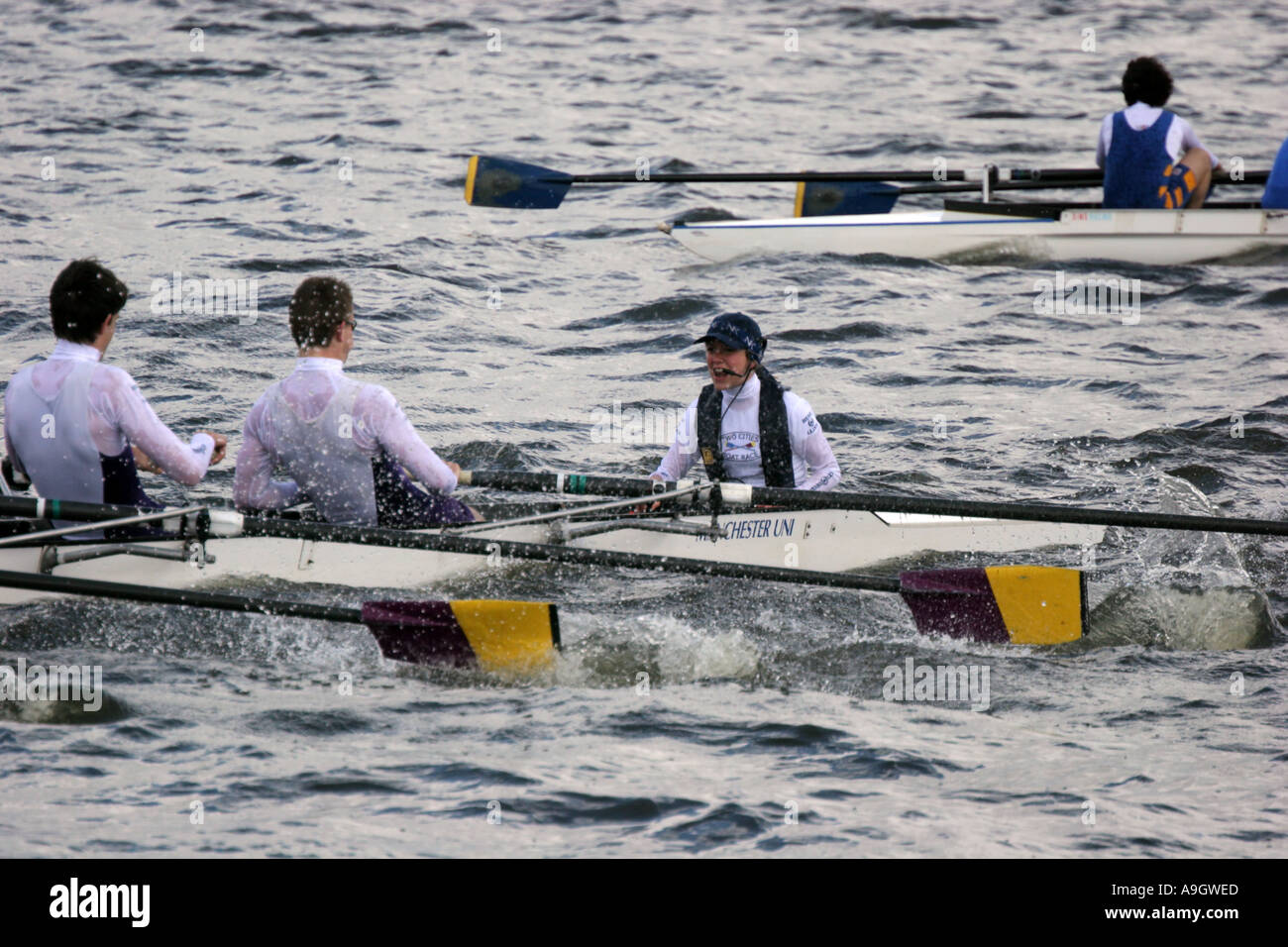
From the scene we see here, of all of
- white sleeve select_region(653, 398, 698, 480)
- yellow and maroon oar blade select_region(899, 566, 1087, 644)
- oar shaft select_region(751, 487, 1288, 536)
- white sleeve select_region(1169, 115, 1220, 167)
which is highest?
white sleeve select_region(1169, 115, 1220, 167)

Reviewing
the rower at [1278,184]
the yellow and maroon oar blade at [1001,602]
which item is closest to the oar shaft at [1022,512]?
the yellow and maroon oar blade at [1001,602]

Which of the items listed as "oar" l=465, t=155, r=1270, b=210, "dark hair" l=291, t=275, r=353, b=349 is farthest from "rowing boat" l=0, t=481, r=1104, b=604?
"oar" l=465, t=155, r=1270, b=210

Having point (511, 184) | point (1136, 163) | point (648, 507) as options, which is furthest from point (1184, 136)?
point (648, 507)

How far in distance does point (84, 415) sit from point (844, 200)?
869cm

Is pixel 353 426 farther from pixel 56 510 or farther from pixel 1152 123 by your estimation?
pixel 1152 123

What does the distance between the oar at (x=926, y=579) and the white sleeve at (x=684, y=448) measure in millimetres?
1029

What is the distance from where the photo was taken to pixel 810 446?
705cm

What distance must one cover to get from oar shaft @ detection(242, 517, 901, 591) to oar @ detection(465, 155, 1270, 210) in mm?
6319

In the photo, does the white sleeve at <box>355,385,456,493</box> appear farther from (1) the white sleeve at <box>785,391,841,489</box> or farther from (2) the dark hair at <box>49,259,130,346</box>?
(1) the white sleeve at <box>785,391,841,489</box>

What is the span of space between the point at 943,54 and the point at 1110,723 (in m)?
18.0

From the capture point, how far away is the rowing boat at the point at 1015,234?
12.4 meters

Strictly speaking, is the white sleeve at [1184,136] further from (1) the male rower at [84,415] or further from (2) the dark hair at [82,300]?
(2) the dark hair at [82,300]

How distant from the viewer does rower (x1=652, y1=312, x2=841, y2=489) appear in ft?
22.7
